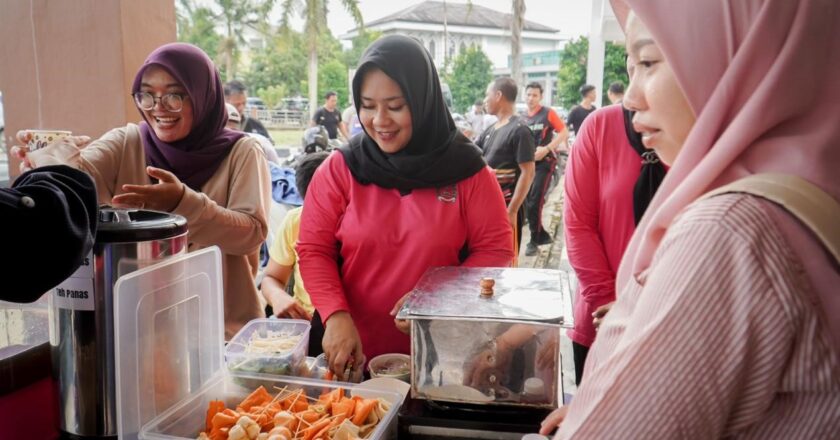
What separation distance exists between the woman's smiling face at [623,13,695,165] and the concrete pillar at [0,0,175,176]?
2059 millimetres

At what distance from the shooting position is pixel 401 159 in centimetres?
164

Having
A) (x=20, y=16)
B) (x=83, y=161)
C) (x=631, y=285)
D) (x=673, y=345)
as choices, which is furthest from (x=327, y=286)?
(x=20, y=16)

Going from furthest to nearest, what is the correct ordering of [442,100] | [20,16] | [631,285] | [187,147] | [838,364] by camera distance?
[20,16] < [187,147] < [442,100] < [631,285] < [838,364]

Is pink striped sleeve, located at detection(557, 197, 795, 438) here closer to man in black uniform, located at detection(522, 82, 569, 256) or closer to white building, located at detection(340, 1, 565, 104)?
man in black uniform, located at detection(522, 82, 569, 256)

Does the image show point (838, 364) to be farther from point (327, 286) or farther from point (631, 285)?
point (327, 286)

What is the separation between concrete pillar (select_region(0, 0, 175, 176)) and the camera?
229 centimetres

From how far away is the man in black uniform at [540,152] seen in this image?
602 cm

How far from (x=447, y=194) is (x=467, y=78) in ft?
62.3

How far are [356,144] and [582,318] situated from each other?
2.95ft

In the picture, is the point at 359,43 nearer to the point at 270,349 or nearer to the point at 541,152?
the point at 541,152

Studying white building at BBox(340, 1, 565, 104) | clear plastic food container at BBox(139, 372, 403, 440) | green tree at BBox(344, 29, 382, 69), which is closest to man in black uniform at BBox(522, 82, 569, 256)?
clear plastic food container at BBox(139, 372, 403, 440)

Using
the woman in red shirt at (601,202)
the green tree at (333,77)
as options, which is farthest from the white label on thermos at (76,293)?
the green tree at (333,77)

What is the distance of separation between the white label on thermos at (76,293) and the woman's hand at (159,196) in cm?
44

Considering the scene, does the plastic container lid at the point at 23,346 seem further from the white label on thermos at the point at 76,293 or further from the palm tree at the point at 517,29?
the palm tree at the point at 517,29
